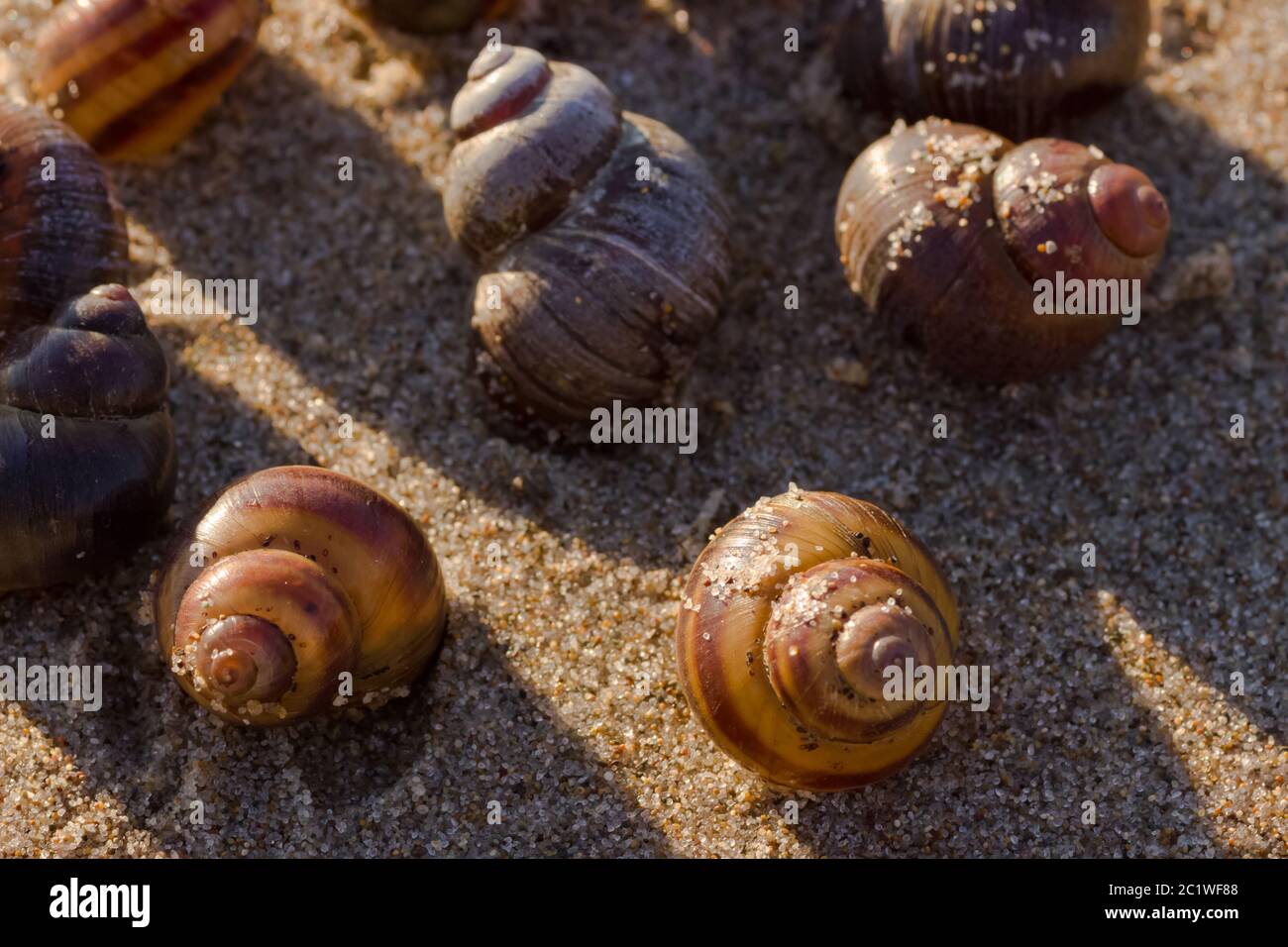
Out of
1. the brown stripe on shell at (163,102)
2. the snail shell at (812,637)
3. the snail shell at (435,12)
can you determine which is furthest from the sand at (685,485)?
the snail shell at (812,637)

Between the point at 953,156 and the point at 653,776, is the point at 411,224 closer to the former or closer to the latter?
the point at 953,156

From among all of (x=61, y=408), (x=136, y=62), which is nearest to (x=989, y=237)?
(x=61, y=408)

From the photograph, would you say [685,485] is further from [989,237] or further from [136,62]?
[136,62]

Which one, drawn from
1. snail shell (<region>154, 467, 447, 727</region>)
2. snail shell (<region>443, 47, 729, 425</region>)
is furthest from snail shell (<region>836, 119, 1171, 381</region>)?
snail shell (<region>154, 467, 447, 727</region>)

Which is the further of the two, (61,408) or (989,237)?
(989,237)

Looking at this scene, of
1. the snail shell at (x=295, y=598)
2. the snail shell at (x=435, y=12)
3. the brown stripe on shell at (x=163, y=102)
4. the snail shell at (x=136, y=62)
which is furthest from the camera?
the snail shell at (x=435, y=12)

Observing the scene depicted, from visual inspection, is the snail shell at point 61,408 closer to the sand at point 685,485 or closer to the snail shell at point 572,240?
the sand at point 685,485

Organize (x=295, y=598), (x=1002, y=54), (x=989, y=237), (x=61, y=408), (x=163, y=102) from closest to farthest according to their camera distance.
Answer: (x=295, y=598), (x=61, y=408), (x=989, y=237), (x=1002, y=54), (x=163, y=102)
